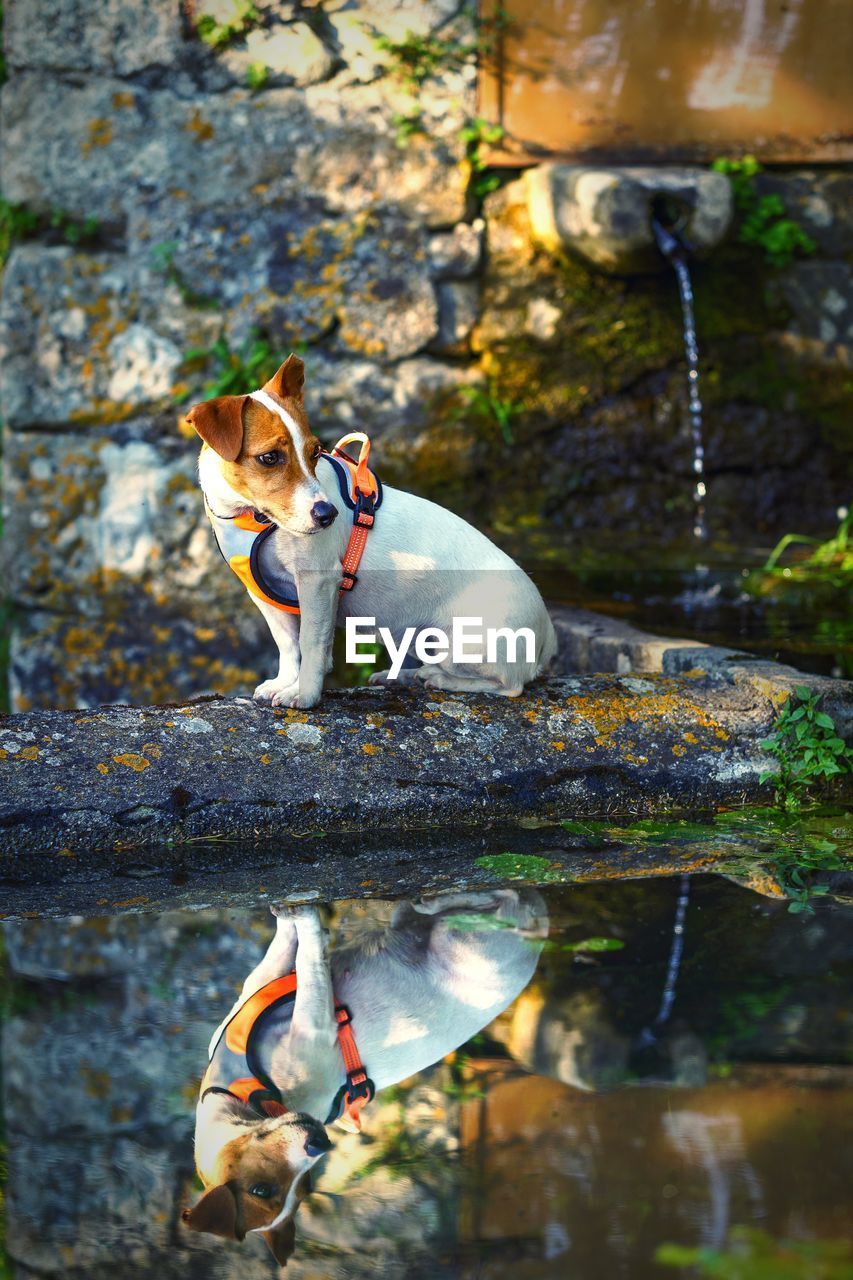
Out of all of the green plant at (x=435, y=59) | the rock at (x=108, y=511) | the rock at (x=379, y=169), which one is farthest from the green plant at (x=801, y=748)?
the green plant at (x=435, y=59)

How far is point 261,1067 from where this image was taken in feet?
6.46

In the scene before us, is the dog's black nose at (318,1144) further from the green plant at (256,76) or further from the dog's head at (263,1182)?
the green plant at (256,76)

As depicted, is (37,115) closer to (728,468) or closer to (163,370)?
(163,370)

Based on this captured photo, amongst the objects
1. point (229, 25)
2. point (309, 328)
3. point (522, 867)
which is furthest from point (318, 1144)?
point (229, 25)

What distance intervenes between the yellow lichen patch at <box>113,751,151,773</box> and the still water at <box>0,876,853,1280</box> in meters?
0.47

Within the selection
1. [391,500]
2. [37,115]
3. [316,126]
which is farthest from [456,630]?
[37,115]

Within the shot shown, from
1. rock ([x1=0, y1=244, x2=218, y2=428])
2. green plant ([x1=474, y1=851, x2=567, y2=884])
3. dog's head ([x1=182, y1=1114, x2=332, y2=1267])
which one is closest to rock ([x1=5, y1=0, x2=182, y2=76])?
rock ([x1=0, y1=244, x2=218, y2=428])

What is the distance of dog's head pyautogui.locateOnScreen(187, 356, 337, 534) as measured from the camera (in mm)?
2920

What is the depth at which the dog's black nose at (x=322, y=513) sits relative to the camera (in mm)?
2945

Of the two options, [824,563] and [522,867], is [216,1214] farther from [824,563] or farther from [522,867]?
[824,563]

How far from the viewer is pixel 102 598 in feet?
20.5

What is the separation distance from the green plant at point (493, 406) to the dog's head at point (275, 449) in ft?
10.8

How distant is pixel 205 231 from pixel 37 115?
0.95 meters

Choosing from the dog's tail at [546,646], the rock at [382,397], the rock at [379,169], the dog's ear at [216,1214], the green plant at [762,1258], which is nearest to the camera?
the green plant at [762,1258]
